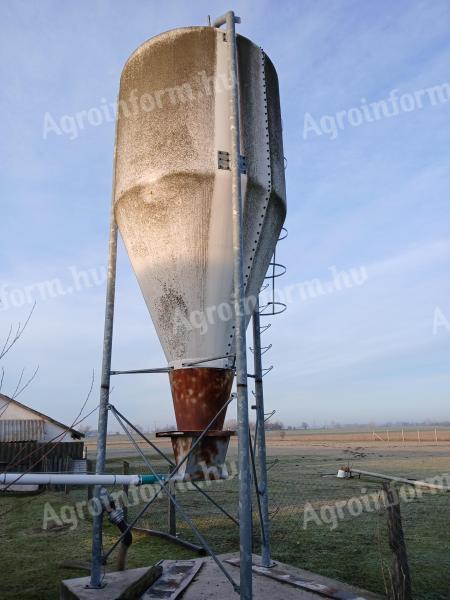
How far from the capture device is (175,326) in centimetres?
703

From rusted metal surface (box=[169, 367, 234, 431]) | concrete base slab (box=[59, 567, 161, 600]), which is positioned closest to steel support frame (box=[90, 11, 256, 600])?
concrete base slab (box=[59, 567, 161, 600])

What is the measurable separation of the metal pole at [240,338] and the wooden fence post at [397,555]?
1559mm

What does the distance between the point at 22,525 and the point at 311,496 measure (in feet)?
28.4

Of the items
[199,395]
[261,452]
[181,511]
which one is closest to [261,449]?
[261,452]

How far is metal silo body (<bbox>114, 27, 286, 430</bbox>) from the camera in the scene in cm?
695

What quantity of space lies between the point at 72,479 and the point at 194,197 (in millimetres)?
3933

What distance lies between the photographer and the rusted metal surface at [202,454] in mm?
6434

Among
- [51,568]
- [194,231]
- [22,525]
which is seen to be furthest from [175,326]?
[22,525]

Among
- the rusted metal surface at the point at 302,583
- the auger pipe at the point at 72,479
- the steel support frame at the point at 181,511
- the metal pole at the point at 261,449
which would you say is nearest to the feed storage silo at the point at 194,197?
the steel support frame at the point at 181,511

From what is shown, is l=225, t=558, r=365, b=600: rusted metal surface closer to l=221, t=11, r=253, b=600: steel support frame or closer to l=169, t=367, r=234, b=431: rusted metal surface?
l=221, t=11, r=253, b=600: steel support frame

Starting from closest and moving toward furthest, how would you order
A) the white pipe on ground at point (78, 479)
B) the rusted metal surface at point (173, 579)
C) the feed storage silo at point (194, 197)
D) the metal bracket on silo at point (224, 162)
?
the white pipe on ground at point (78, 479) < the rusted metal surface at point (173, 579) < the feed storage silo at point (194, 197) < the metal bracket on silo at point (224, 162)

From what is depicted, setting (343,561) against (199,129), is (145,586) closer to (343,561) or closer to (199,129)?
(343,561)

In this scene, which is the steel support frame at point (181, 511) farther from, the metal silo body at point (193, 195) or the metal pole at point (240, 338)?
the metal silo body at point (193, 195)

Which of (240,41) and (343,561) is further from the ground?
(240,41)
